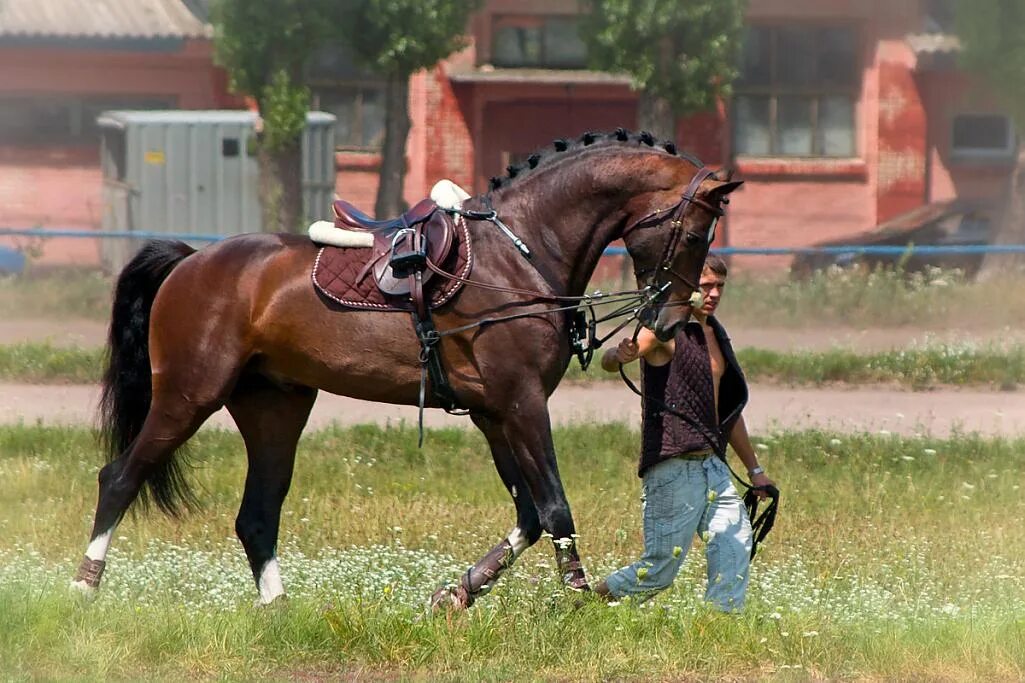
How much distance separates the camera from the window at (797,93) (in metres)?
26.6

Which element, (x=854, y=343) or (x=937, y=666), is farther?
(x=854, y=343)

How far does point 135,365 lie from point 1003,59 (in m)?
17.7

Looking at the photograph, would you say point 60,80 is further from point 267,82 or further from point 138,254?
point 138,254

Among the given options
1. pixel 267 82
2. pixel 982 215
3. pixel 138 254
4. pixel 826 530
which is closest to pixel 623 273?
pixel 267 82

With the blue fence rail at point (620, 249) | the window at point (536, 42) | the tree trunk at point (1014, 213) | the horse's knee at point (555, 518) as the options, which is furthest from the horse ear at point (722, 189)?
the window at point (536, 42)

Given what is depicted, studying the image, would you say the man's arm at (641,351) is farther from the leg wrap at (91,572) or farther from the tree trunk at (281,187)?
the tree trunk at (281,187)

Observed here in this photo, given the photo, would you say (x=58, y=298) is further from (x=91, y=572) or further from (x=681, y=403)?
(x=681, y=403)

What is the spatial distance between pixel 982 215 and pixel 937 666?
63.2ft

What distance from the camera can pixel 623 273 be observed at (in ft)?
63.1

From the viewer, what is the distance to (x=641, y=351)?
22.4 ft

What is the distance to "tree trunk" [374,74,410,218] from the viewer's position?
953 inches

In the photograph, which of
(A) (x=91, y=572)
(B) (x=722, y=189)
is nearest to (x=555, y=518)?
(B) (x=722, y=189)

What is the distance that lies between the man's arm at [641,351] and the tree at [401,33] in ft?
52.9

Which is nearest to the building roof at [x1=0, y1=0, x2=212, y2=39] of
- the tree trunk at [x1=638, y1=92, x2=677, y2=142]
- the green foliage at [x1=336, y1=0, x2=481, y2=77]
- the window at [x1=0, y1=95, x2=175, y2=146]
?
the window at [x1=0, y1=95, x2=175, y2=146]
